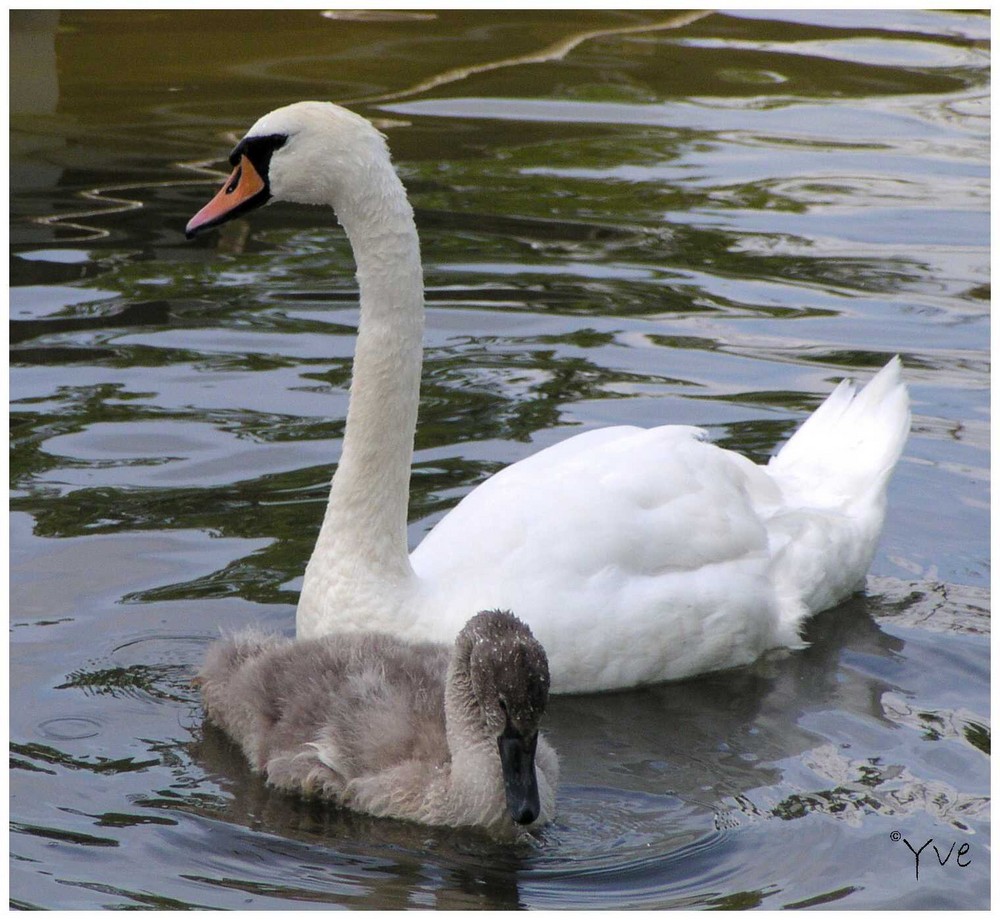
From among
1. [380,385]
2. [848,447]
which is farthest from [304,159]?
[848,447]

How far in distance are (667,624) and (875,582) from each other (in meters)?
1.53

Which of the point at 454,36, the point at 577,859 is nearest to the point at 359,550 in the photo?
the point at 577,859

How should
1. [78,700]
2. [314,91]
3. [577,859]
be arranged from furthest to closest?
[314,91]
[78,700]
[577,859]

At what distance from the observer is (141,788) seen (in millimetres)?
5680

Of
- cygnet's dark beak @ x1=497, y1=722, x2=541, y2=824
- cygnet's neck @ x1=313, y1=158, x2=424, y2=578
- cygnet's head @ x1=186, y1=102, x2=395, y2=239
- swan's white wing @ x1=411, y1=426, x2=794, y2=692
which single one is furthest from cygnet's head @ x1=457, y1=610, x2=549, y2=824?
cygnet's head @ x1=186, y1=102, x2=395, y2=239

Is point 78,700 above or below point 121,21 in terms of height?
below

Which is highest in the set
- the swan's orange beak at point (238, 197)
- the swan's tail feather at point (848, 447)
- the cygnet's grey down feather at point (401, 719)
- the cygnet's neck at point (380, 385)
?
the swan's orange beak at point (238, 197)

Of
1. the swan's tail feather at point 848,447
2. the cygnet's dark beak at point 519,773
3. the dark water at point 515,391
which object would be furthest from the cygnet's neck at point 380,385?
the swan's tail feather at point 848,447

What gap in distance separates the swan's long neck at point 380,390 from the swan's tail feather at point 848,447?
77.8 inches

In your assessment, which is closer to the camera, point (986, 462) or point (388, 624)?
point (388, 624)

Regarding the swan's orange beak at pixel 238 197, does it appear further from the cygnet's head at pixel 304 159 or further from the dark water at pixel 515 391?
the dark water at pixel 515 391

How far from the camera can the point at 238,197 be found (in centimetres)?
640

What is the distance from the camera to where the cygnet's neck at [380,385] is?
6391 millimetres

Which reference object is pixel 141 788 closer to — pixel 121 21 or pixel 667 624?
pixel 667 624
